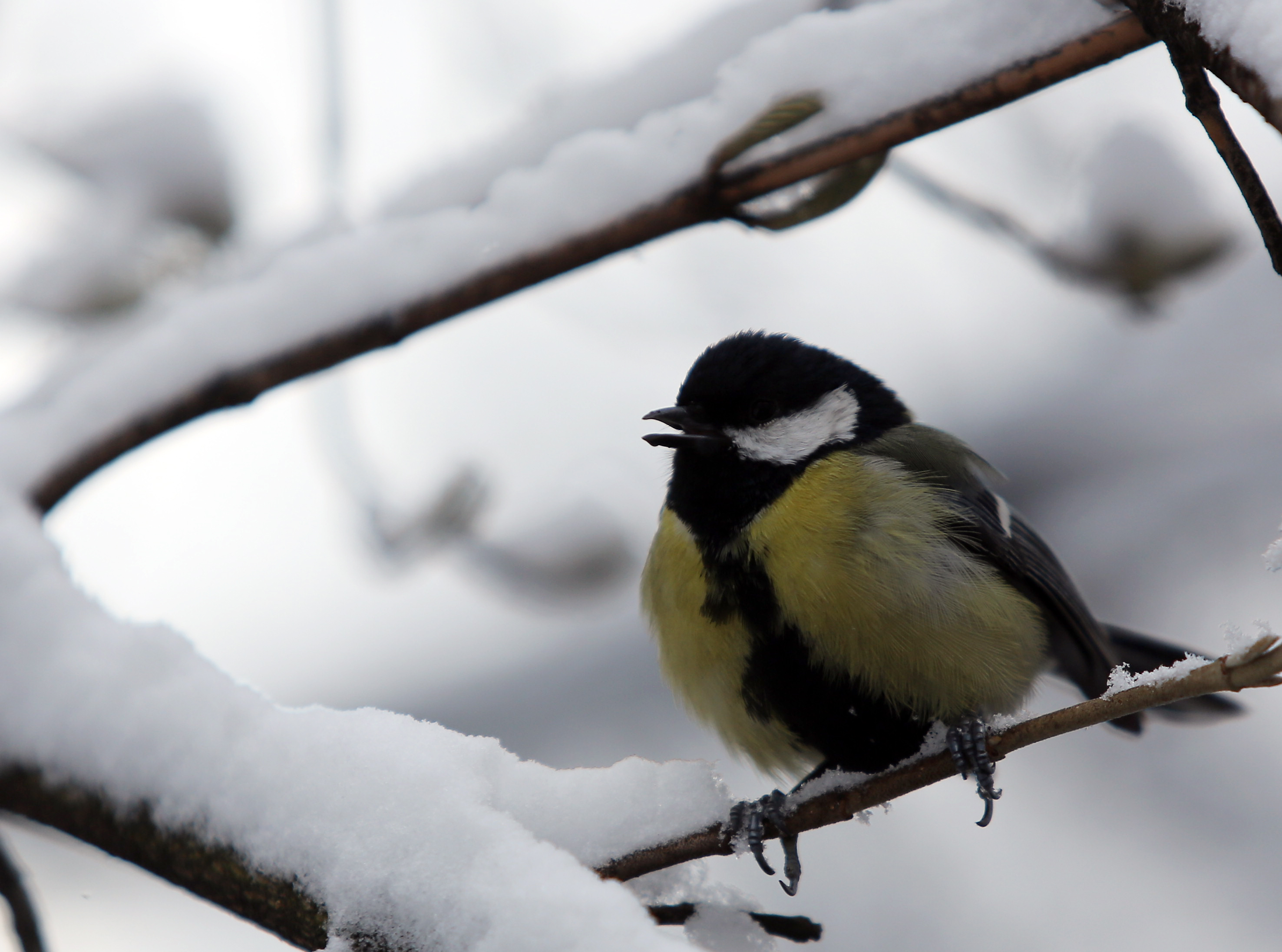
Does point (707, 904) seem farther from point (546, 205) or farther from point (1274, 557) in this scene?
point (546, 205)

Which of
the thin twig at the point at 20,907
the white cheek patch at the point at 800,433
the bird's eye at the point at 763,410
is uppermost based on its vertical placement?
the bird's eye at the point at 763,410

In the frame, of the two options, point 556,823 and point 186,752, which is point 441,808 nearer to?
point 556,823

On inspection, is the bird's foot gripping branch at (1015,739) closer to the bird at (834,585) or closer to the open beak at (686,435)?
the bird at (834,585)

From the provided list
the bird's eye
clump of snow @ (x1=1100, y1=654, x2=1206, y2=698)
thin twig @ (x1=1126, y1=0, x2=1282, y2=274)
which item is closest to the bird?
the bird's eye

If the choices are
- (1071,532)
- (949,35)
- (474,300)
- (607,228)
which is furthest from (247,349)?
(1071,532)

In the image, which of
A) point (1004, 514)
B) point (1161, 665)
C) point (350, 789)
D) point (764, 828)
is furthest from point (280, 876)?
point (1161, 665)

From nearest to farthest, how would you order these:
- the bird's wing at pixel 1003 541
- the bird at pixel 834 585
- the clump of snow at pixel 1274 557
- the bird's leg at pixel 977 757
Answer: the clump of snow at pixel 1274 557 < the bird's leg at pixel 977 757 < the bird at pixel 834 585 < the bird's wing at pixel 1003 541

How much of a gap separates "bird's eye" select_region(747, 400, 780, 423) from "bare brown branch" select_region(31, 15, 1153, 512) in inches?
28.4

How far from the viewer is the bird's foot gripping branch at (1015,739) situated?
2.13ft

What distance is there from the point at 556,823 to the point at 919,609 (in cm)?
75

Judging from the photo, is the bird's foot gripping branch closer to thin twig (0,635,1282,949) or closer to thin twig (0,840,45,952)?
thin twig (0,635,1282,949)

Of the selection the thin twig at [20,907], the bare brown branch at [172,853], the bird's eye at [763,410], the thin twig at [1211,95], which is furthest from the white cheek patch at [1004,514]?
the thin twig at [20,907]

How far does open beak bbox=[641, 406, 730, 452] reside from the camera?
68.3 inches

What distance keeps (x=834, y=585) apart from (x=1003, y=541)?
1.50ft
